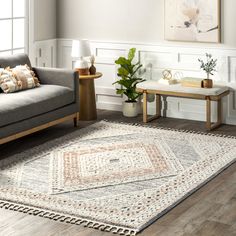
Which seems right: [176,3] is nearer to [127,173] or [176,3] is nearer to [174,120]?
[174,120]

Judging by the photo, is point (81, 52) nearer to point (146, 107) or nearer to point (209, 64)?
point (146, 107)

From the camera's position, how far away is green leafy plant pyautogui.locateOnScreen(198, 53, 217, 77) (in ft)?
21.6

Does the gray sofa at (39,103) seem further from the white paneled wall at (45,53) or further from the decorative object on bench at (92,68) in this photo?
the white paneled wall at (45,53)

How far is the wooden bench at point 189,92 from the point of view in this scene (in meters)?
6.34

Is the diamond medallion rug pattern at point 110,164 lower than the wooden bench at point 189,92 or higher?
lower

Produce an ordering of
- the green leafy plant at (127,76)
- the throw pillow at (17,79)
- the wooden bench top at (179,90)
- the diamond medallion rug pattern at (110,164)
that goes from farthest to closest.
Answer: the green leafy plant at (127,76) → the wooden bench top at (179,90) → the throw pillow at (17,79) → the diamond medallion rug pattern at (110,164)

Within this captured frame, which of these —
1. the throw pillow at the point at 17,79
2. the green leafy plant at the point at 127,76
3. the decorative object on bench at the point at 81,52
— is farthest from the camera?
the green leafy plant at the point at 127,76

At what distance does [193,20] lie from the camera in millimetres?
6758

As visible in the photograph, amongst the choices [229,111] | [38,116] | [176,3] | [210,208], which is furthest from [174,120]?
[210,208]

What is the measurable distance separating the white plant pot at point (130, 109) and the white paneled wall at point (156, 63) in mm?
206

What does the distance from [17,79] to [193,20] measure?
78.6 inches

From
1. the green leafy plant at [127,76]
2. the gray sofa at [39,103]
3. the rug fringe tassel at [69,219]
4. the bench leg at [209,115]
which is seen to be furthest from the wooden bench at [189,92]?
the rug fringe tassel at [69,219]

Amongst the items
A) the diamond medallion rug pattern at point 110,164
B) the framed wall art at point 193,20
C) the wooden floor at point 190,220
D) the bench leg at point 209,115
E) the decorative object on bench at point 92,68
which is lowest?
the wooden floor at point 190,220

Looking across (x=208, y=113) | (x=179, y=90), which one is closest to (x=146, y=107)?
(x=179, y=90)
